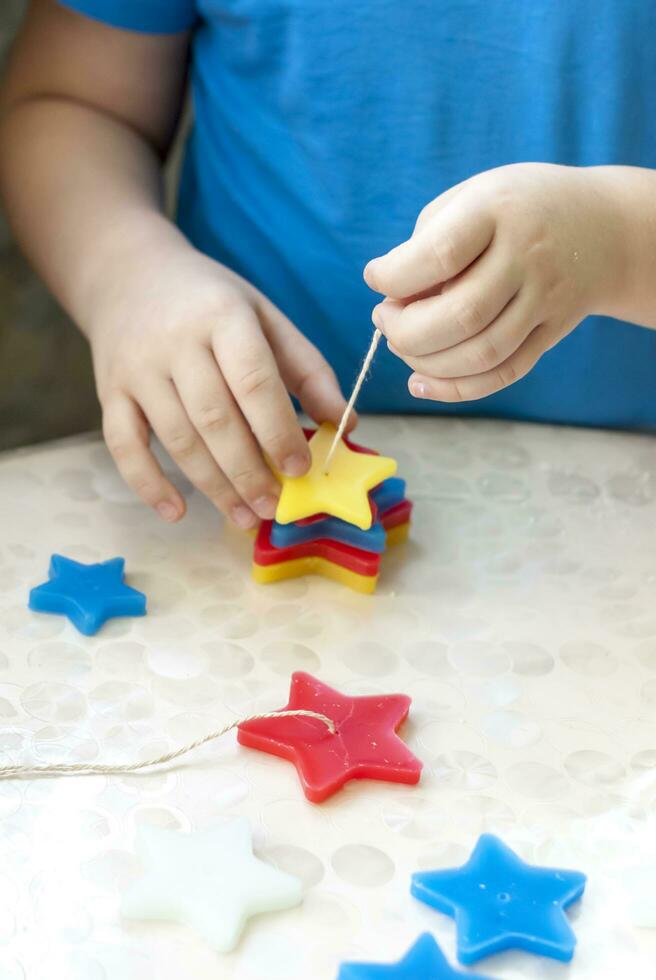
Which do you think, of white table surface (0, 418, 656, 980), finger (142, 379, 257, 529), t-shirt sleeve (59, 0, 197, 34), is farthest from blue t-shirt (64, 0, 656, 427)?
finger (142, 379, 257, 529)

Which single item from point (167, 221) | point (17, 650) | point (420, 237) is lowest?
point (17, 650)

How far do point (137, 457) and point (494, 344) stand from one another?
248 mm

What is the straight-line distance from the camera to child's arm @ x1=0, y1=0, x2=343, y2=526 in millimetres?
655

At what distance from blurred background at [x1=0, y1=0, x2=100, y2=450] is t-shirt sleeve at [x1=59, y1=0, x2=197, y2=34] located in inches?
7.8

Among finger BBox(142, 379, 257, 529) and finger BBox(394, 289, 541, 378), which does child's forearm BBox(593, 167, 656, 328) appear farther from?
finger BBox(142, 379, 257, 529)

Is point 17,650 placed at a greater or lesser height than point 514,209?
lesser

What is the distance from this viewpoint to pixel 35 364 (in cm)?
101

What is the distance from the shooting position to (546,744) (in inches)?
20.8

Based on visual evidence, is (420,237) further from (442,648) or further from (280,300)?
(280,300)

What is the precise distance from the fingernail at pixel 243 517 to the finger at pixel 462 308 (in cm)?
16

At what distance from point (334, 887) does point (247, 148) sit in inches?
24.1

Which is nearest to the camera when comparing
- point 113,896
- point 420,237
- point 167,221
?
point 113,896

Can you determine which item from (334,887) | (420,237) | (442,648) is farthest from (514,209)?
(334,887)

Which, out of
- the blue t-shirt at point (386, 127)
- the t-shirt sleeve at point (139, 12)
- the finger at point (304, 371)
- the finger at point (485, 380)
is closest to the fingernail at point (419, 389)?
the finger at point (485, 380)
